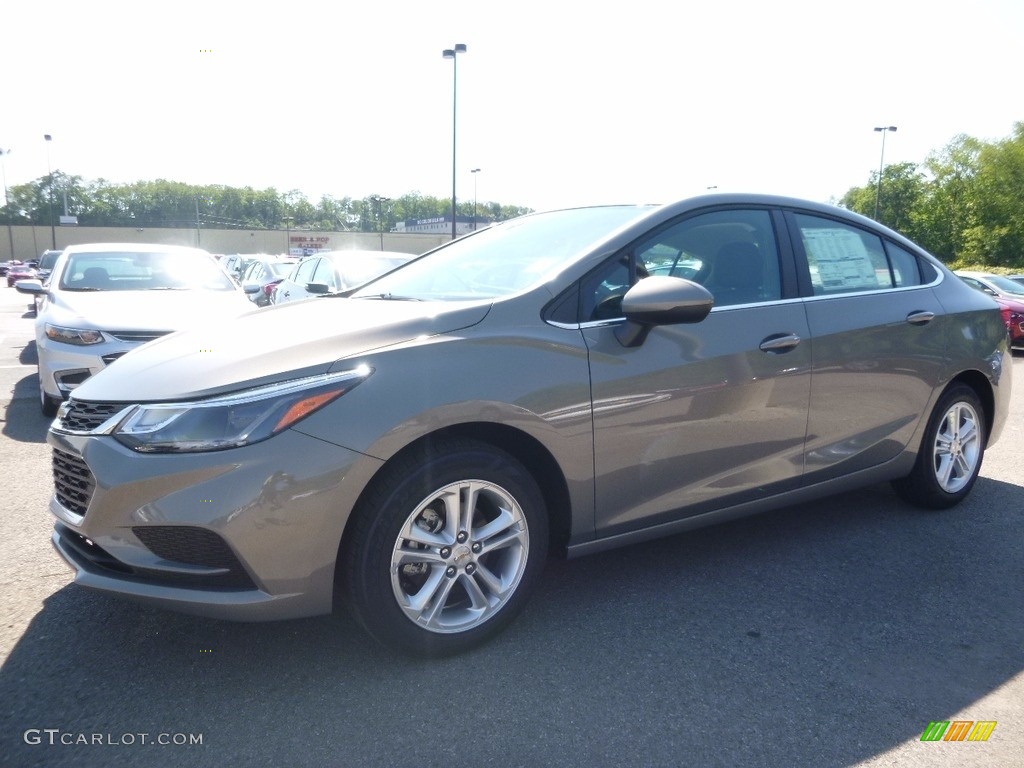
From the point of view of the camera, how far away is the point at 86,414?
111 inches

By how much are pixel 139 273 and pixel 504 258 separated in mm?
5403

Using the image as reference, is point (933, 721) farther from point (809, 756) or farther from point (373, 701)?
point (373, 701)

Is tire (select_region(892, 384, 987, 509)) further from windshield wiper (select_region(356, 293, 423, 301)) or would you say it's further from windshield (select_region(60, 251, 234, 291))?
windshield (select_region(60, 251, 234, 291))

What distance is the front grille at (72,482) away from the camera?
2654mm

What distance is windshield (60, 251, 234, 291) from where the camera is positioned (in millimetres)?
7527

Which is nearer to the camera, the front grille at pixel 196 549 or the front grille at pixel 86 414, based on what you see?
the front grille at pixel 196 549

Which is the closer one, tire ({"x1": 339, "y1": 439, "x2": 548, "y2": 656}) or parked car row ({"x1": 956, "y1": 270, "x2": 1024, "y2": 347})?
tire ({"x1": 339, "y1": 439, "x2": 548, "y2": 656})

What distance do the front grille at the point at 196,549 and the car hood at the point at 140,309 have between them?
3777mm

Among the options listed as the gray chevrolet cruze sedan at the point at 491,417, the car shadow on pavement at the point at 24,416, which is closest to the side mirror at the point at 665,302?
the gray chevrolet cruze sedan at the point at 491,417

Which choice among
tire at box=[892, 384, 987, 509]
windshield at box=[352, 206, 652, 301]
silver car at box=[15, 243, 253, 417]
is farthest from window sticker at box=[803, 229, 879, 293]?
silver car at box=[15, 243, 253, 417]

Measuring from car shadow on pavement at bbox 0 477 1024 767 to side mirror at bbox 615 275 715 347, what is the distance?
1163mm

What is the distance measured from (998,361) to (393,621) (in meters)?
3.80

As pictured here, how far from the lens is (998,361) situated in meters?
4.64

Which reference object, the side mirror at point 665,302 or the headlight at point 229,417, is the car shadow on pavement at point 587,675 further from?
the side mirror at point 665,302
